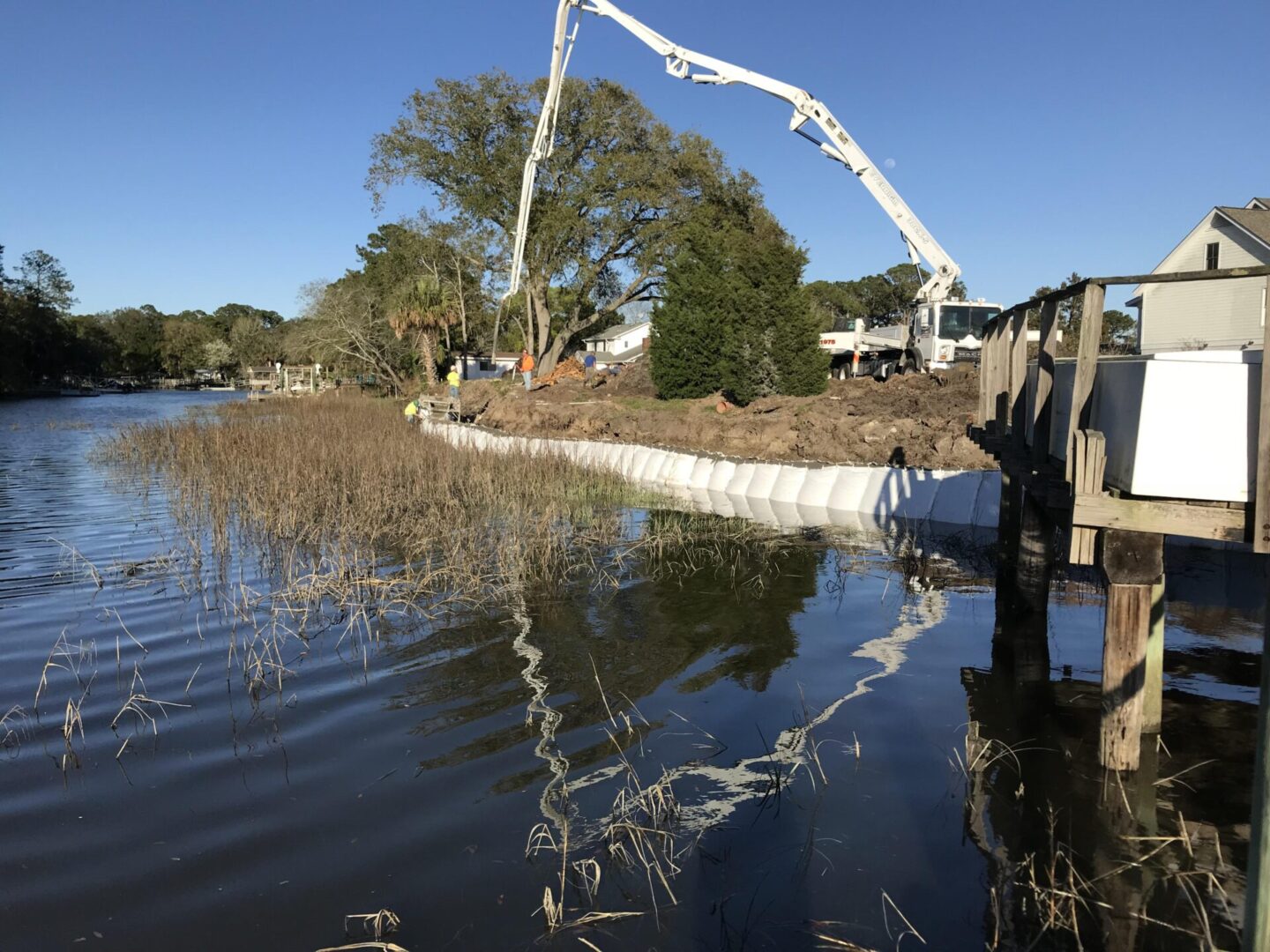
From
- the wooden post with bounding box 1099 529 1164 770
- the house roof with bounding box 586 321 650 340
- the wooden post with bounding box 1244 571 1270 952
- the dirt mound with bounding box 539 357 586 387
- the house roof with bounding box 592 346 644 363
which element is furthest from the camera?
the house roof with bounding box 586 321 650 340

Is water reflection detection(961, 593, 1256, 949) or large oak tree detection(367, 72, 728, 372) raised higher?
large oak tree detection(367, 72, 728, 372)

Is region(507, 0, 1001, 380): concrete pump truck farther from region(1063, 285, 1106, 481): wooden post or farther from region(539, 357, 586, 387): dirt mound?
region(1063, 285, 1106, 481): wooden post

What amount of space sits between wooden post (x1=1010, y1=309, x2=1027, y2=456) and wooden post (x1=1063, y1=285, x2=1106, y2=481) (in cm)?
252

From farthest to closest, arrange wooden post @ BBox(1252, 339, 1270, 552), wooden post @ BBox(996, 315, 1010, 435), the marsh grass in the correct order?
the marsh grass < wooden post @ BBox(996, 315, 1010, 435) < wooden post @ BBox(1252, 339, 1270, 552)

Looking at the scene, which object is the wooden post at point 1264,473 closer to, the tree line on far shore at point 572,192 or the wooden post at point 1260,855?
the wooden post at point 1260,855

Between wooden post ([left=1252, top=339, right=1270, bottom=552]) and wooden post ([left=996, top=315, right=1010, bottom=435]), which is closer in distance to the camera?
wooden post ([left=1252, top=339, right=1270, bottom=552])

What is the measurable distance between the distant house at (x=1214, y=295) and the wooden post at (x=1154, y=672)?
77.1ft

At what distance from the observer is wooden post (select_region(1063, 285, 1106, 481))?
205 inches

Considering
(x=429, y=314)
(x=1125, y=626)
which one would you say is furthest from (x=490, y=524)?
(x=429, y=314)

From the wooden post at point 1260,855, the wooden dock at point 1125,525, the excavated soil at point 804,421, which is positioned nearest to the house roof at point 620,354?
the excavated soil at point 804,421

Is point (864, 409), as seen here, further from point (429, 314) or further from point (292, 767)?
point (429, 314)

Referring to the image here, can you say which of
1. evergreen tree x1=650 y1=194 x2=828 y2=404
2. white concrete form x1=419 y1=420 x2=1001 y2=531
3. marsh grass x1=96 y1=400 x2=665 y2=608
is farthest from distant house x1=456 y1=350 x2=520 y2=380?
white concrete form x1=419 y1=420 x2=1001 y2=531

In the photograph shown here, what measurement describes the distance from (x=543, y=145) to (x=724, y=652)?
90.8ft

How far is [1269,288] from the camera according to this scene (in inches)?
161
